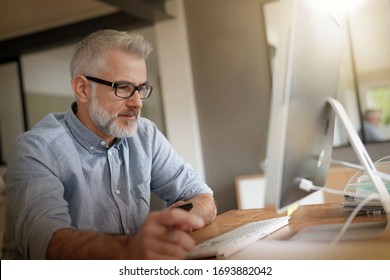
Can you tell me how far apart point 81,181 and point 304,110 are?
0.54 meters

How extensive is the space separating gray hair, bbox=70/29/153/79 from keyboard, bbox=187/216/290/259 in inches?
19.4

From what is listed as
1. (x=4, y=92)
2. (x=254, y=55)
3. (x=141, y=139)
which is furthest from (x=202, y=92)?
(x=4, y=92)

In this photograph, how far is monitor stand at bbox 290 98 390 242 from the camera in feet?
2.69

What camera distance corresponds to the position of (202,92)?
54.7 inches

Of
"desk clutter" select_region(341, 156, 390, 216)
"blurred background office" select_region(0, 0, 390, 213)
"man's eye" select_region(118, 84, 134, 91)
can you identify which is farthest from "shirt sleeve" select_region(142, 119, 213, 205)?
"desk clutter" select_region(341, 156, 390, 216)

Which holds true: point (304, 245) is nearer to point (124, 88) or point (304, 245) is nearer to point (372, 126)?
point (124, 88)

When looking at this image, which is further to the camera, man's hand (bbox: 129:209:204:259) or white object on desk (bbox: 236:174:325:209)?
white object on desk (bbox: 236:174:325:209)

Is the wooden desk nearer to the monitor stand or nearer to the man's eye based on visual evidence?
the monitor stand

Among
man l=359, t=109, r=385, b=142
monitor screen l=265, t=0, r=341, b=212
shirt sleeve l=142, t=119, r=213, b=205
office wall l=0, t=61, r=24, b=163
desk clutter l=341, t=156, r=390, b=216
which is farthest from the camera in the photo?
office wall l=0, t=61, r=24, b=163

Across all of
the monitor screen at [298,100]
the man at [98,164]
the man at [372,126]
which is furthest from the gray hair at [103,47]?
the man at [372,126]

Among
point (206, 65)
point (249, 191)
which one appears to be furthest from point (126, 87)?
point (249, 191)

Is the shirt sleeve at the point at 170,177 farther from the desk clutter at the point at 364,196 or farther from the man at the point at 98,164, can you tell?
the desk clutter at the point at 364,196

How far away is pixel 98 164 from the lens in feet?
3.45
